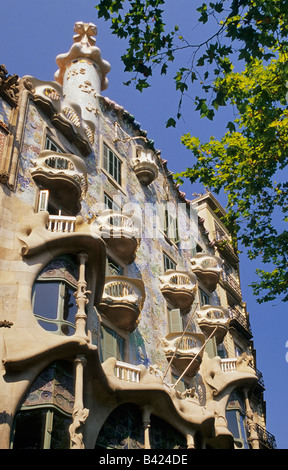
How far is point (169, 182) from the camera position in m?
31.1

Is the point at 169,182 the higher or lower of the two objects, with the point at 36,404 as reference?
higher

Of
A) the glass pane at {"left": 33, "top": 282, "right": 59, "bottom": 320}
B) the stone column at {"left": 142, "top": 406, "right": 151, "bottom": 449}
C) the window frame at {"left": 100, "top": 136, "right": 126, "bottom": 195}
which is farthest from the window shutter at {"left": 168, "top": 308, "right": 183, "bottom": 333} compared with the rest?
the glass pane at {"left": 33, "top": 282, "right": 59, "bottom": 320}

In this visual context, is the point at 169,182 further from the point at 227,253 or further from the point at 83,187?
the point at 83,187

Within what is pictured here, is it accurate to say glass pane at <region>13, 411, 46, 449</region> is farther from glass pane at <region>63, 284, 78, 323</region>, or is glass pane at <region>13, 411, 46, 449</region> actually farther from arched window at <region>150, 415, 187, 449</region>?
arched window at <region>150, 415, 187, 449</region>

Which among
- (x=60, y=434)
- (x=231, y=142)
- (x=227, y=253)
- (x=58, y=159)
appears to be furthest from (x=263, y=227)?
(x=227, y=253)

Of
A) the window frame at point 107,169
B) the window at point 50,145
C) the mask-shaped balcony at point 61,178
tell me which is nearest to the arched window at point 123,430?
the mask-shaped balcony at point 61,178

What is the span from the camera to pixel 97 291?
717 inches

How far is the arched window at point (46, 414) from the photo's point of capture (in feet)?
43.4

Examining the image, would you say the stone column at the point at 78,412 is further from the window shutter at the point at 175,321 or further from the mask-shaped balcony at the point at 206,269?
the mask-shaped balcony at the point at 206,269

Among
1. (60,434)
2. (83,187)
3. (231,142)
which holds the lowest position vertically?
(60,434)

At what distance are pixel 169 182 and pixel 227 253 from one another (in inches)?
330

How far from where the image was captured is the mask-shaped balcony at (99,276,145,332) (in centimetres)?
1930

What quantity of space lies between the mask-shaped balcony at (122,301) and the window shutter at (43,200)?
11.9ft

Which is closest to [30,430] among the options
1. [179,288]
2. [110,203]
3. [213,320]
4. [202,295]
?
[110,203]
